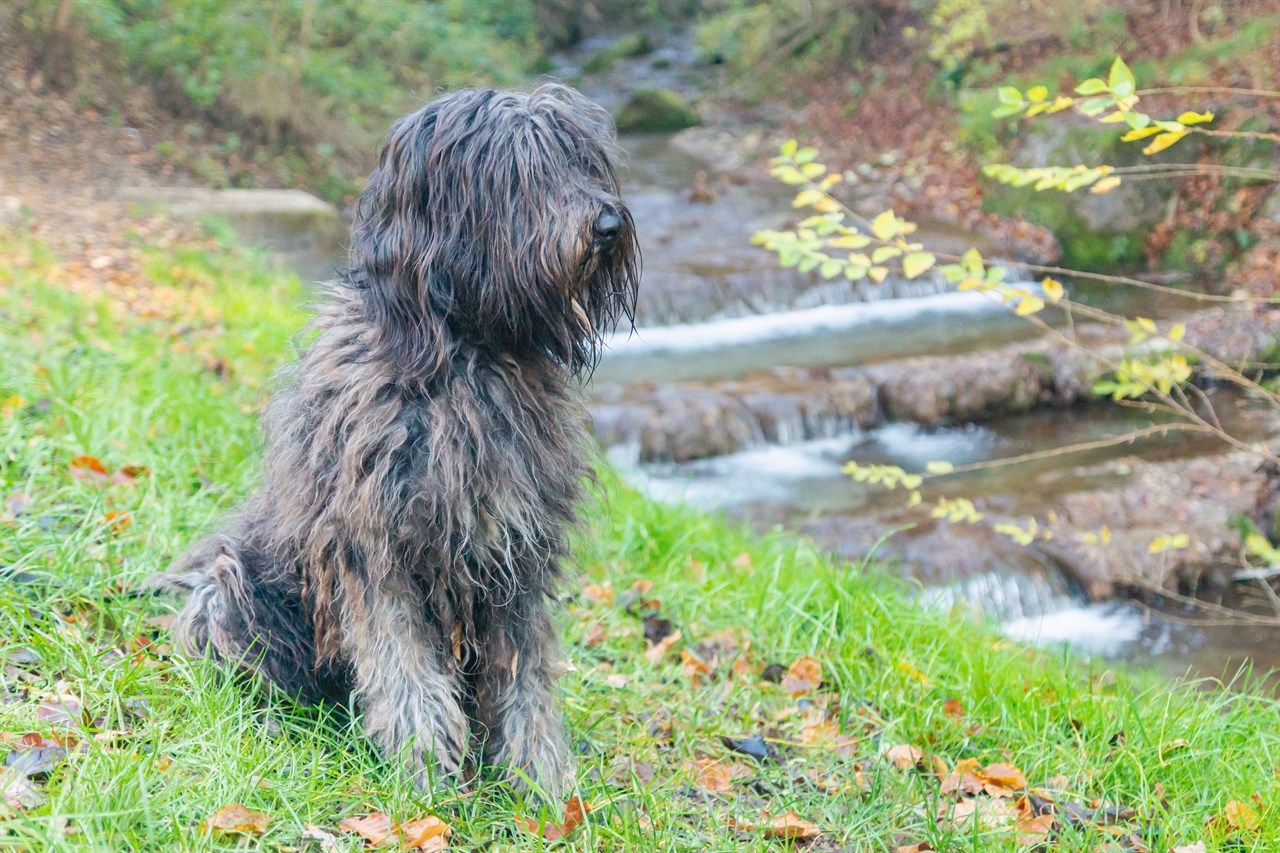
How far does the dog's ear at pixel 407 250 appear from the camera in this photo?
8.77 ft

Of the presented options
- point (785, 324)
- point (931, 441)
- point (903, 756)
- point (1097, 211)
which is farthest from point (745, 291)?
point (903, 756)

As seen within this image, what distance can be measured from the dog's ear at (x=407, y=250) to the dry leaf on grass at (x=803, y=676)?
2.15m

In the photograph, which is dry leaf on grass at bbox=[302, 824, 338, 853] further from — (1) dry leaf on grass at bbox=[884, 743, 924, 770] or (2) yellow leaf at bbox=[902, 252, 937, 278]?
(2) yellow leaf at bbox=[902, 252, 937, 278]

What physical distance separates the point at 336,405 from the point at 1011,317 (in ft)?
29.1

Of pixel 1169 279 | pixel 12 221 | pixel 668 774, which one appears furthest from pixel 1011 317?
pixel 12 221

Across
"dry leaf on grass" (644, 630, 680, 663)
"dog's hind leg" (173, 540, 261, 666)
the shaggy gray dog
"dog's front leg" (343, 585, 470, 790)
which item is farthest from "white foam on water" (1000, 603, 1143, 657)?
"dog's hind leg" (173, 540, 261, 666)

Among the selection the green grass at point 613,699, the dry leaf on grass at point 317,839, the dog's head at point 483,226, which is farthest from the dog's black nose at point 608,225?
the dry leaf on grass at point 317,839

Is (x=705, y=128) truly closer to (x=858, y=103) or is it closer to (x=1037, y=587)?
(x=858, y=103)

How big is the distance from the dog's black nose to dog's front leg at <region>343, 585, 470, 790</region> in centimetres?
108

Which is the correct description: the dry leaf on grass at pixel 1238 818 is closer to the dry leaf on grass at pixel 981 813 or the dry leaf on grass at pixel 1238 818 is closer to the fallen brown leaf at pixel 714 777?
the dry leaf on grass at pixel 981 813

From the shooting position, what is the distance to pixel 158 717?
112 inches

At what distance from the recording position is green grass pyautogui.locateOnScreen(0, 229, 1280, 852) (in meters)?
2.73

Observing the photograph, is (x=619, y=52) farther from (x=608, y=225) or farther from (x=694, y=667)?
(x=608, y=225)

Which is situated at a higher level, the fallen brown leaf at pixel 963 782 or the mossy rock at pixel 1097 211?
the mossy rock at pixel 1097 211
